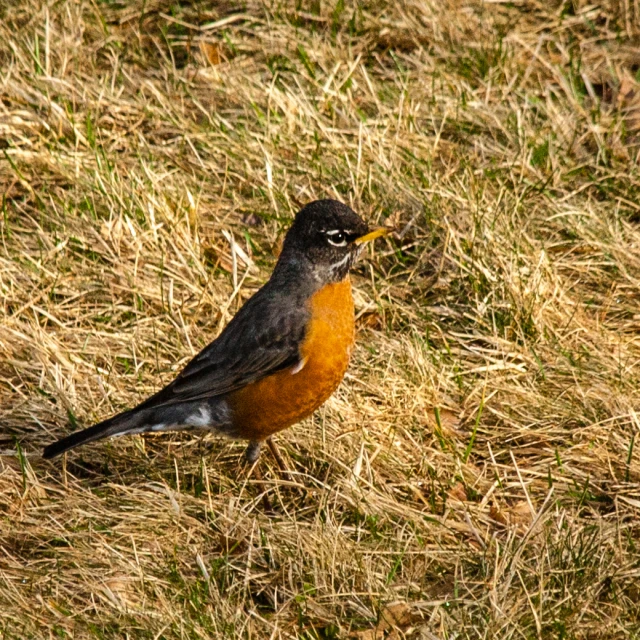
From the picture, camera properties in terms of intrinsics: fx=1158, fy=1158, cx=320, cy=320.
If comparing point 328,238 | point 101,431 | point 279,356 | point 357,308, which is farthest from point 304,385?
point 357,308

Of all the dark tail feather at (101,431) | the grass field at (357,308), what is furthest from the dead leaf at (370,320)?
the dark tail feather at (101,431)

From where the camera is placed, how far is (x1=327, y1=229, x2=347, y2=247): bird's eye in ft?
15.6

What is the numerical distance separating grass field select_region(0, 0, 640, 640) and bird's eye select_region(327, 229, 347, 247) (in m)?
0.58

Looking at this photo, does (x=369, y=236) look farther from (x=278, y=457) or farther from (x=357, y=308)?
(x=278, y=457)

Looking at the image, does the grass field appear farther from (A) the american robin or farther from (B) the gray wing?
(B) the gray wing

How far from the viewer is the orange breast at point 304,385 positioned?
4453mm

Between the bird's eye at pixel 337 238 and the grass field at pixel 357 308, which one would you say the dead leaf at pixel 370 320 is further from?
the bird's eye at pixel 337 238

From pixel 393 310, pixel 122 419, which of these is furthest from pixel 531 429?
pixel 122 419

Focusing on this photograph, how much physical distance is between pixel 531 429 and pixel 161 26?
12.5ft

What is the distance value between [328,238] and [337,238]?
→ 4cm

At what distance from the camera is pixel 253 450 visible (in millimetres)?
4625

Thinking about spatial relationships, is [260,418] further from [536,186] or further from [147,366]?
[536,186]

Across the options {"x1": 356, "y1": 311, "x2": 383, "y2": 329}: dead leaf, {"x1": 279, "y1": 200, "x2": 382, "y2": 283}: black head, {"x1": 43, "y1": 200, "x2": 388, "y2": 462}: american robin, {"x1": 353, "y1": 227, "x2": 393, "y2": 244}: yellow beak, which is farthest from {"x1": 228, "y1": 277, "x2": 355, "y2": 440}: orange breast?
{"x1": 356, "y1": 311, "x2": 383, "y2": 329}: dead leaf

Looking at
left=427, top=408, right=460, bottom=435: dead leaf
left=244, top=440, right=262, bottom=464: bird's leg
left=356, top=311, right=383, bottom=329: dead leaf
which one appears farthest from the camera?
left=356, top=311, right=383, bottom=329: dead leaf
